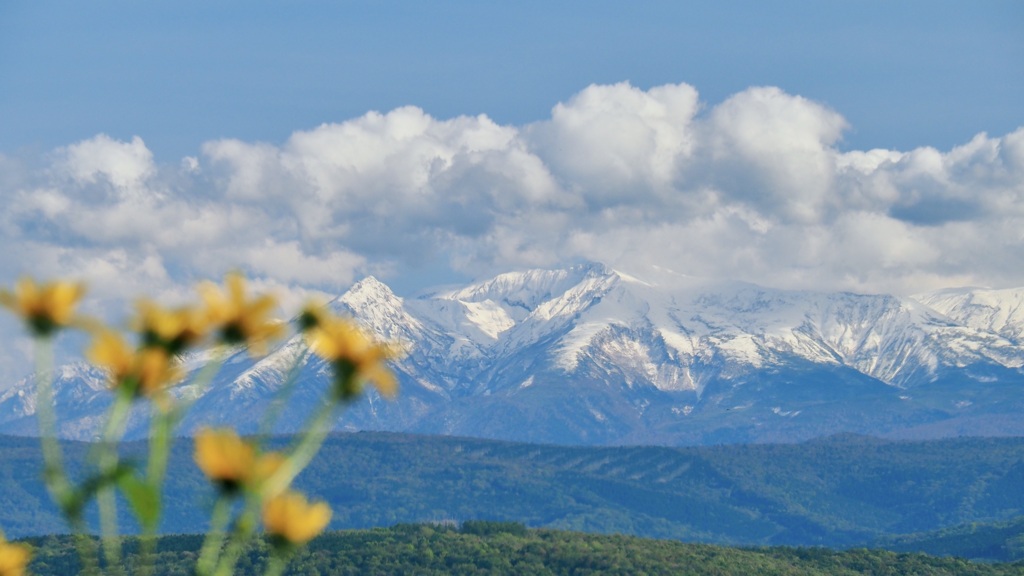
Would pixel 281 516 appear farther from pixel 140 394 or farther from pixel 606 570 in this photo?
pixel 606 570

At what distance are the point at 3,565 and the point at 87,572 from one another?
1188mm

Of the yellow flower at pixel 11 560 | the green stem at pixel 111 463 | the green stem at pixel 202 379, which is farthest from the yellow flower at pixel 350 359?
the yellow flower at pixel 11 560

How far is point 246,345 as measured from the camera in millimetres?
5992

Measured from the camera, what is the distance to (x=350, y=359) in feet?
19.9

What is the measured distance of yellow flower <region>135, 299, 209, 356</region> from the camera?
6.00 meters

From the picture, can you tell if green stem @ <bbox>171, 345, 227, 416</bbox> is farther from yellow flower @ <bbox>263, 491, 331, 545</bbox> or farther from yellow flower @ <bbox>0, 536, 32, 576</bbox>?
yellow flower @ <bbox>0, 536, 32, 576</bbox>

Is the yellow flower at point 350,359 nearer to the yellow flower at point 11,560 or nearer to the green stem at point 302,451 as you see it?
the green stem at point 302,451

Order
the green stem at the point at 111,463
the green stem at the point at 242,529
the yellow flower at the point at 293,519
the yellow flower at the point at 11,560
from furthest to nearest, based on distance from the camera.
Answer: the yellow flower at the point at 11,560, the green stem at the point at 111,463, the yellow flower at the point at 293,519, the green stem at the point at 242,529

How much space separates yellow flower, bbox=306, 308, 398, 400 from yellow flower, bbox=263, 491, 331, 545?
0.51 metres

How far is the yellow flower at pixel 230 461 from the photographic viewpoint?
526cm

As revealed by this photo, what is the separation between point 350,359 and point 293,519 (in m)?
0.73

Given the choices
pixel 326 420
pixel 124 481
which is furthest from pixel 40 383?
pixel 326 420

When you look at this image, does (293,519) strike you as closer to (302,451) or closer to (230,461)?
(302,451)

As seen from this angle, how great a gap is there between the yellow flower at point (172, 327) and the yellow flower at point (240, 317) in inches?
2.6
